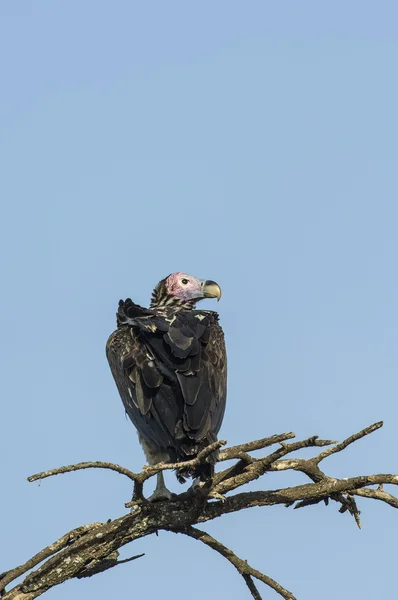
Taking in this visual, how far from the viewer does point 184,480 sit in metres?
6.14

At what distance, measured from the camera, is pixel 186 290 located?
9.95 metres

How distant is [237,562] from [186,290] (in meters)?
4.81

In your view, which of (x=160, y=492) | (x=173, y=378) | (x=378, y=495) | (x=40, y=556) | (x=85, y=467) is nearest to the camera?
(x=85, y=467)

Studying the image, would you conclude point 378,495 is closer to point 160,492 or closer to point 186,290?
point 160,492

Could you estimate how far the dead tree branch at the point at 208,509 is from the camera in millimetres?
5453

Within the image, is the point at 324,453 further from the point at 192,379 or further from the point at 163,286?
the point at 163,286

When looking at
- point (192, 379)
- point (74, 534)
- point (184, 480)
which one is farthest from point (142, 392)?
point (74, 534)

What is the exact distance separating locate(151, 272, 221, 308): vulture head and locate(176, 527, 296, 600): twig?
13.9ft

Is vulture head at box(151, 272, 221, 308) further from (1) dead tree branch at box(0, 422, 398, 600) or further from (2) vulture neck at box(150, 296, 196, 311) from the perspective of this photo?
(1) dead tree branch at box(0, 422, 398, 600)

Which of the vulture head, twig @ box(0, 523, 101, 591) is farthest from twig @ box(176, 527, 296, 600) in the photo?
the vulture head

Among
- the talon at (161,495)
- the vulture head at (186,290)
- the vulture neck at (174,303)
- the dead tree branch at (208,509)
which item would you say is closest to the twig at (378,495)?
the dead tree branch at (208,509)

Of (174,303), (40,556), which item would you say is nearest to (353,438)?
(40,556)

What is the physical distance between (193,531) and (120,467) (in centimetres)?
127

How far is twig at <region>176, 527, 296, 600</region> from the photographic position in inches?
207
